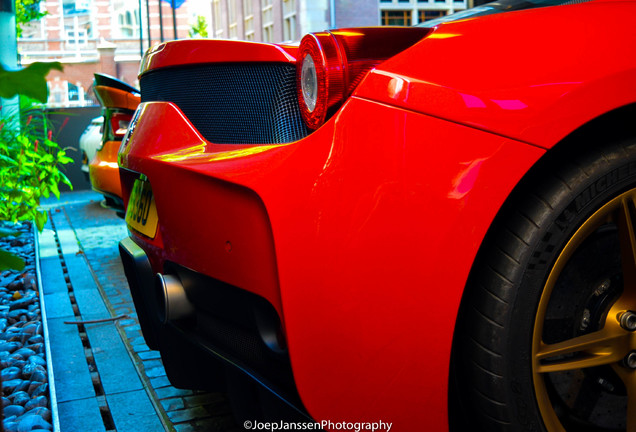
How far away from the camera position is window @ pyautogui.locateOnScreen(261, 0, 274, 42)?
171 ft

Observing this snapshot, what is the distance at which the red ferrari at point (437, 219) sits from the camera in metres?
1.72

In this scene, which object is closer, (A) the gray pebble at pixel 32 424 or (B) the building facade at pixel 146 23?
(A) the gray pebble at pixel 32 424

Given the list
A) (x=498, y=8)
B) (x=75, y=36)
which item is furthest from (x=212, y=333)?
(x=75, y=36)

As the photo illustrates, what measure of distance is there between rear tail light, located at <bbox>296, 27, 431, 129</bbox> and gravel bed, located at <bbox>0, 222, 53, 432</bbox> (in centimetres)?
106

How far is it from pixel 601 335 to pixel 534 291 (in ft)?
0.90

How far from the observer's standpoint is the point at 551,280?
1832 mm

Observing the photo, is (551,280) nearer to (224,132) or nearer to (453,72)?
(453,72)

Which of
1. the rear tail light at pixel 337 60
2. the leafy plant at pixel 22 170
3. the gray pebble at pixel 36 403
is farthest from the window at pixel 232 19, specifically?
the rear tail light at pixel 337 60

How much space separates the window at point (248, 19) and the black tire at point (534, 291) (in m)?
56.3

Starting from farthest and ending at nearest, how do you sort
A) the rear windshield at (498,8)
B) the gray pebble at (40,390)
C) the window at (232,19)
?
the window at (232,19) → the gray pebble at (40,390) → the rear windshield at (498,8)

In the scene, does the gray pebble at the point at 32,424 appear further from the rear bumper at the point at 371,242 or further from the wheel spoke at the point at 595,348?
the wheel spoke at the point at 595,348

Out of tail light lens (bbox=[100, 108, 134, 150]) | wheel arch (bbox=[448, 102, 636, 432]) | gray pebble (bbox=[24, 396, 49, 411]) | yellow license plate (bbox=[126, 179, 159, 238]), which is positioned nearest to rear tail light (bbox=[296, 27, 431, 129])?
wheel arch (bbox=[448, 102, 636, 432])

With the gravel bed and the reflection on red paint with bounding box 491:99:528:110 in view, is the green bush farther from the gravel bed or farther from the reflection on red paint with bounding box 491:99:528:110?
the reflection on red paint with bounding box 491:99:528:110

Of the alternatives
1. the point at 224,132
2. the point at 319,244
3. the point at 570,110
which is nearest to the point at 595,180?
the point at 570,110
